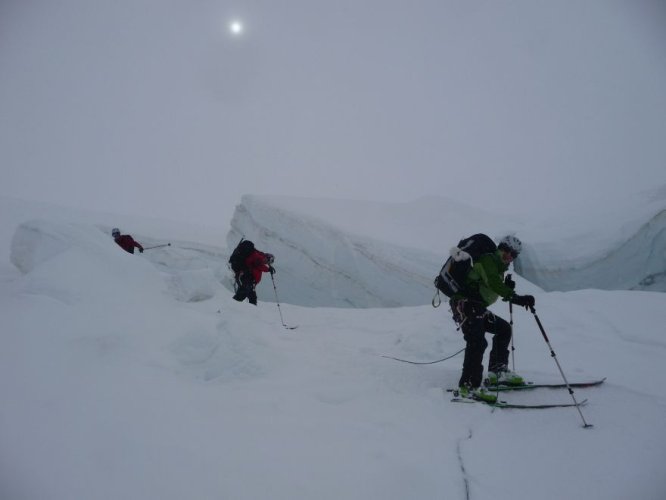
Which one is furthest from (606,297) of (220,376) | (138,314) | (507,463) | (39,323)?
(39,323)

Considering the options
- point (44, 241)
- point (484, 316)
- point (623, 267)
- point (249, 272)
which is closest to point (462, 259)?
point (484, 316)

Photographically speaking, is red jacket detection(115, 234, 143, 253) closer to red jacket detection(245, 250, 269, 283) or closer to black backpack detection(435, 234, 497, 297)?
red jacket detection(245, 250, 269, 283)

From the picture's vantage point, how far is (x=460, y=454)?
3.23 m

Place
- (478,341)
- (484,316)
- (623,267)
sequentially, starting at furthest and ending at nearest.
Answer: (623,267), (484,316), (478,341)

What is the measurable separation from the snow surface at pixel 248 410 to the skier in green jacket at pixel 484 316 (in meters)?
0.38

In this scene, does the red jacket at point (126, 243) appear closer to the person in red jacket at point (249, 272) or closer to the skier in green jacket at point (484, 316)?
the person in red jacket at point (249, 272)

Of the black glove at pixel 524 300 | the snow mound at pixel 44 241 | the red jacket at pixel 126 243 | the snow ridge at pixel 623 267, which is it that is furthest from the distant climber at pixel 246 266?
the snow ridge at pixel 623 267

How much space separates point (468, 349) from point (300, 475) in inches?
111

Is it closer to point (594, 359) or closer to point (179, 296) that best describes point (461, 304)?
point (594, 359)

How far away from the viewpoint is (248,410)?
3639mm

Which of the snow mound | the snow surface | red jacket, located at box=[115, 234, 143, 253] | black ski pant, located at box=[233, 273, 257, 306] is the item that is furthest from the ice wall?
the snow mound

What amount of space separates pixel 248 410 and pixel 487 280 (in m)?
3.07

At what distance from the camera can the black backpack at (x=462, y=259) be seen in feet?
15.2

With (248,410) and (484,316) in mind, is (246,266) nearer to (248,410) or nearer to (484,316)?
(248,410)
